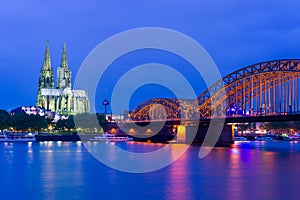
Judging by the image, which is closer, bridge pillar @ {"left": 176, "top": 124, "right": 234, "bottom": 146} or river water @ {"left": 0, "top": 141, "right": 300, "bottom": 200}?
river water @ {"left": 0, "top": 141, "right": 300, "bottom": 200}

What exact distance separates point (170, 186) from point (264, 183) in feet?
22.9

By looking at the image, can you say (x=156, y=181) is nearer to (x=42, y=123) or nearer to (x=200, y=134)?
(x=200, y=134)

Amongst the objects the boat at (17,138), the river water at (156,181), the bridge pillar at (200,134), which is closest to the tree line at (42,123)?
the boat at (17,138)

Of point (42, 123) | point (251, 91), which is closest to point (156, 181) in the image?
point (251, 91)

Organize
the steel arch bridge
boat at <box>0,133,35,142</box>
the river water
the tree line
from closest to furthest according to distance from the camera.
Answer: the river water
the steel arch bridge
boat at <box>0,133,35,142</box>
the tree line

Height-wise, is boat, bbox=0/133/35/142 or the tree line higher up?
the tree line

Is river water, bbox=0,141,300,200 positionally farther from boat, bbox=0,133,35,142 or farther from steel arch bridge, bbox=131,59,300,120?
boat, bbox=0,133,35,142

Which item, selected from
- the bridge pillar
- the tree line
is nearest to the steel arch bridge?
the bridge pillar

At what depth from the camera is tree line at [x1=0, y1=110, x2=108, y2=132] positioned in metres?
147

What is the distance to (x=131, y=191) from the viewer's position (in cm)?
3397

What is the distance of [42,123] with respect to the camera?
495 feet

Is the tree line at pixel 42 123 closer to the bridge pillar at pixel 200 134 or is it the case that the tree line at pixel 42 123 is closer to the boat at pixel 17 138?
the boat at pixel 17 138

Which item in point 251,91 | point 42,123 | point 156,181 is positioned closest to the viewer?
point 156,181

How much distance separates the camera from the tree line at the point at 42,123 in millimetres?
147000
